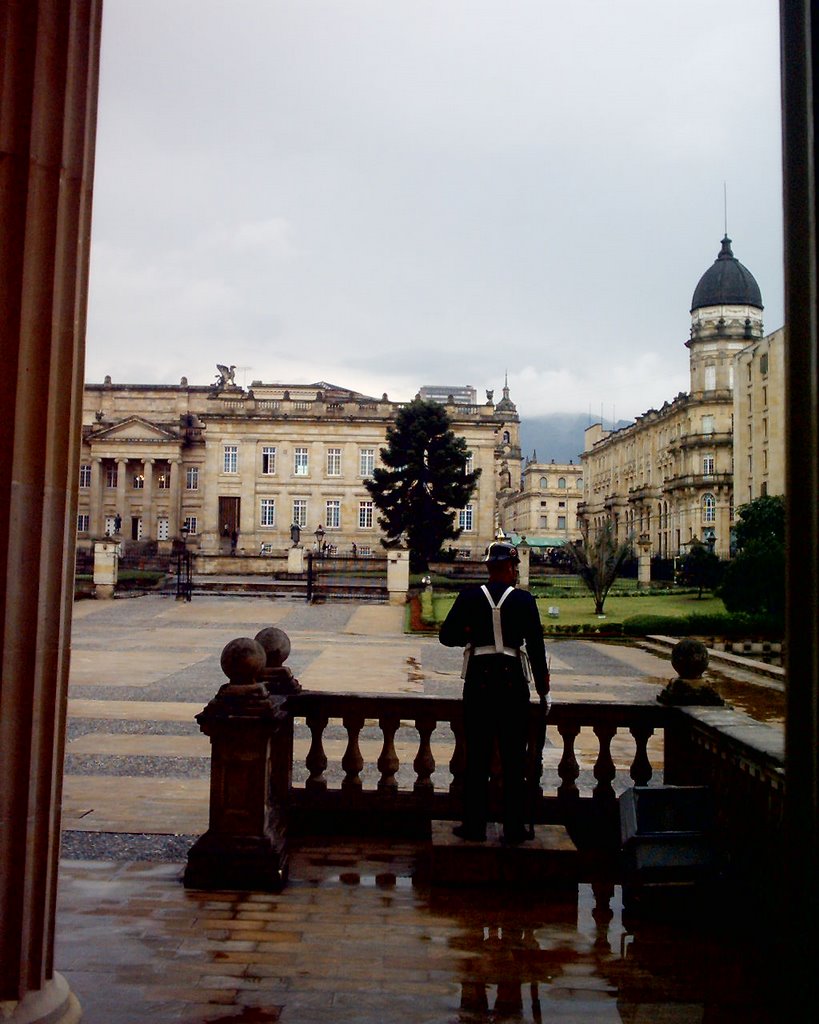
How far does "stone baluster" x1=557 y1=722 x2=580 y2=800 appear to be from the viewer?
17.2 feet

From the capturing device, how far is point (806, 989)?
5.87 feet

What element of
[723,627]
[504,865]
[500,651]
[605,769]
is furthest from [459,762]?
[723,627]

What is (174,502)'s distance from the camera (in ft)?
219

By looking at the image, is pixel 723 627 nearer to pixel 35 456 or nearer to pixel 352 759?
pixel 352 759

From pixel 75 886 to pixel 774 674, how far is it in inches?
621

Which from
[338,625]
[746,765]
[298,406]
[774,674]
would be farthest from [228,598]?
[746,765]

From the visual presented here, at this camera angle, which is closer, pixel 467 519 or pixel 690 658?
pixel 690 658

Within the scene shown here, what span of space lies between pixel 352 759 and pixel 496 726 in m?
1.23

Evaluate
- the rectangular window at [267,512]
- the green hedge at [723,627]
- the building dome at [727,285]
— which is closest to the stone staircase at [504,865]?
the green hedge at [723,627]

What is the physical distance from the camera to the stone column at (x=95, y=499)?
217 ft

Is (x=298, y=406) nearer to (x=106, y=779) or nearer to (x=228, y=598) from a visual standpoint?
(x=228, y=598)

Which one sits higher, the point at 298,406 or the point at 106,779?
the point at 298,406

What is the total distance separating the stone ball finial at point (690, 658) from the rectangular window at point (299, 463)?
57.0 m

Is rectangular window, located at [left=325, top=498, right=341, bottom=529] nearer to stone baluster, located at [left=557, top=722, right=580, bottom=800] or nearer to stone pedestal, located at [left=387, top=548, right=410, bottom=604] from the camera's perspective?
stone pedestal, located at [left=387, top=548, right=410, bottom=604]
